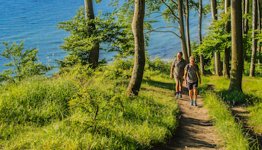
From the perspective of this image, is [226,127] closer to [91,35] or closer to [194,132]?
[194,132]

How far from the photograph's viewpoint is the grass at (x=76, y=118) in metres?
8.29

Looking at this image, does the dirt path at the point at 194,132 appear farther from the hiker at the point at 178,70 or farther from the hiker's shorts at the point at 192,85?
the hiker at the point at 178,70

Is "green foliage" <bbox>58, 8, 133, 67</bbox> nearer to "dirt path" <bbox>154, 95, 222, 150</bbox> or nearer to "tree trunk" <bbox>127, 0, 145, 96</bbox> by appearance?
"tree trunk" <bbox>127, 0, 145, 96</bbox>

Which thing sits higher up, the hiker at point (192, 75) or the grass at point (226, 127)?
the hiker at point (192, 75)

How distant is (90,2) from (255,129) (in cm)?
1116

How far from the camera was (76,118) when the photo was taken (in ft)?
29.6

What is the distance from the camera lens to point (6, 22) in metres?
66.2

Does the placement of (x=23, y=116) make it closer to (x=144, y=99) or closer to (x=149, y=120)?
(x=149, y=120)

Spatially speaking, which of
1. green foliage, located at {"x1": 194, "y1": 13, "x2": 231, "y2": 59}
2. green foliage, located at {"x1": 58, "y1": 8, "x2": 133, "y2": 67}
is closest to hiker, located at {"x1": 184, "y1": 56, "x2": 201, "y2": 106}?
green foliage, located at {"x1": 58, "y1": 8, "x2": 133, "y2": 67}

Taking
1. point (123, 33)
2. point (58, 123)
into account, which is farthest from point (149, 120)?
point (123, 33)

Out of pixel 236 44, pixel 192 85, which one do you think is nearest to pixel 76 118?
pixel 192 85

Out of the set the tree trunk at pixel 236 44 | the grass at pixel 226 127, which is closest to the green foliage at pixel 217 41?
the tree trunk at pixel 236 44

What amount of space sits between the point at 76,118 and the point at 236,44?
31.1ft

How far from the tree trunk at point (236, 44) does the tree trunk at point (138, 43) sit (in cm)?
447
